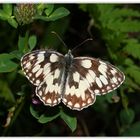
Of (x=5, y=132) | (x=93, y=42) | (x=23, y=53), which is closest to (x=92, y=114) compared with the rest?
(x=93, y=42)

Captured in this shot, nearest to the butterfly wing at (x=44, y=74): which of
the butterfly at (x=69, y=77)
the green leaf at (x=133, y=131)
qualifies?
the butterfly at (x=69, y=77)

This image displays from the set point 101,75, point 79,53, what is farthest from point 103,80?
point 79,53

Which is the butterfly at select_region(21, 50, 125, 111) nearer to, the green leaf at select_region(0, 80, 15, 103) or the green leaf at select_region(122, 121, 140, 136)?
the green leaf at select_region(0, 80, 15, 103)

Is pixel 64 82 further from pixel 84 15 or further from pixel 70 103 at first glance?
pixel 84 15

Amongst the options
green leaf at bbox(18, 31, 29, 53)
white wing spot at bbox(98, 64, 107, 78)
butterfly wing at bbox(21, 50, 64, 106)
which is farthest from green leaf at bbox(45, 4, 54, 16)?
white wing spot at bbox(98, 64, 107, 78)

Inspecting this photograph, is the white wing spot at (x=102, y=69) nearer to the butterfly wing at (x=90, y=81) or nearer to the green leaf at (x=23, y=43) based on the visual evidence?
the butterfly wing at (x=90, y=81)

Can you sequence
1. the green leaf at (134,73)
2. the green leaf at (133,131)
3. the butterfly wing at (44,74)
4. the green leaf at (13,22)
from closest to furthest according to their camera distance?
1. the butterfly wing at (44,74)
2. the green leaf at (13,22)
3. the green leaf at (134,73)
4. the green leaf at (133,131)

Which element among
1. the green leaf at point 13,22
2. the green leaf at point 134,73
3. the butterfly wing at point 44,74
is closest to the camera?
the butterfly wing at point 44,74

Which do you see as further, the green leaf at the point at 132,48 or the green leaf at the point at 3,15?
the green leaf at the point at 132,48
